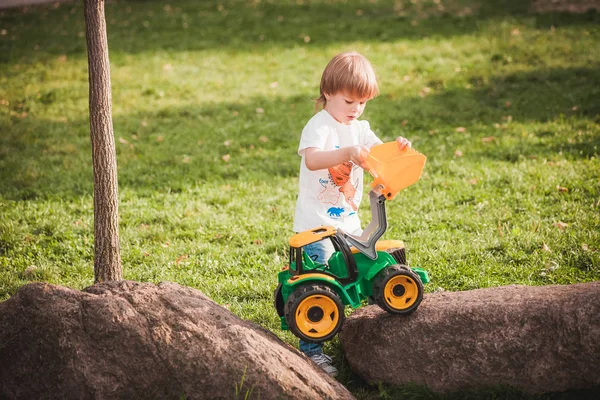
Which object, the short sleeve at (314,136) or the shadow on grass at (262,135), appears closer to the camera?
the short sleeve at (314,136)

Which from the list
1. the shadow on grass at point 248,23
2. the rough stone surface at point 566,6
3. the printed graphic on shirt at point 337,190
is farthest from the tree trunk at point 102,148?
the rough stone surface at point 566,6

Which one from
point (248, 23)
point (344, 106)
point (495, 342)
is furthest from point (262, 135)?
point (248, 23)

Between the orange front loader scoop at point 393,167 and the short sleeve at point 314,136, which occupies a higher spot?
the short sleeve at point 314,136

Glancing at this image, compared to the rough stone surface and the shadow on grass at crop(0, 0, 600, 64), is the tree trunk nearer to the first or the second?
the shadow on grass at crop(0, 0, 600, 64)

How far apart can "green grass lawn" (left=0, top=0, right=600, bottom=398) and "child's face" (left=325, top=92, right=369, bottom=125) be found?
5.05 ft

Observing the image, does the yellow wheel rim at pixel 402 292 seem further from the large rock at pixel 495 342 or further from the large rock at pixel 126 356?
the large rock at pixel 126 356

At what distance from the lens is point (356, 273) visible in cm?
326

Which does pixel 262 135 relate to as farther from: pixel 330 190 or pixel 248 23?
pixel 248 23

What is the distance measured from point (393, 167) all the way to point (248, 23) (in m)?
11.4

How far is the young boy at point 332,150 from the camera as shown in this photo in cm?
333

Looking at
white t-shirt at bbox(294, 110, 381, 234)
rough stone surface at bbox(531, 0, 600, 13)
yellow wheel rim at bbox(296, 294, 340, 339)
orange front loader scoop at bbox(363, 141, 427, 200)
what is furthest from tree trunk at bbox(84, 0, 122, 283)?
rough stone surface at bbox(531, 0, 600, 13)

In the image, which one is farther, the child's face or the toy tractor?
the child's face

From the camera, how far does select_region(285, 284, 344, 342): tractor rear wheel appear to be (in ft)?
10.1

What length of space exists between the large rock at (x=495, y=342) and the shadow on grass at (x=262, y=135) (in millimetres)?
3879
